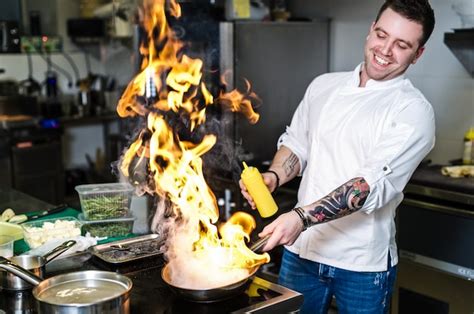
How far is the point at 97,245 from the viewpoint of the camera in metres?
2.40

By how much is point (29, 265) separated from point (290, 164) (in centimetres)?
117

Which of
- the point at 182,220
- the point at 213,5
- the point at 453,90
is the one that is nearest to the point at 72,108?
the point at 213,5

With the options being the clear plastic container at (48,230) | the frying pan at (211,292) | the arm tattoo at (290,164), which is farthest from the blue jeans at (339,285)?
the clear plastic container at (48,230)

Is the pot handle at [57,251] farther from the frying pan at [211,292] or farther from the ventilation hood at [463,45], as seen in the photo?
the ventilation hood at [463,45]

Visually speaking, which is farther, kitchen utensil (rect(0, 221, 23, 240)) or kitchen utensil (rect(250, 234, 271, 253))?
kitchen utensil (rect(0, 221, 23, 240))

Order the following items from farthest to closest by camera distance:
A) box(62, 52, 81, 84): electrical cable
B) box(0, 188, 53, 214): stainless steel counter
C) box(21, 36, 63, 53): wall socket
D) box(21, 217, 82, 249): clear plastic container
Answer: box(62, 52, 81, 84): electrical cable
box(21, 36, 63, 53): wall socket
box(0, 188, 53, 214): stainless steel counter
box(21, 217, 82, 249): clear plastic container

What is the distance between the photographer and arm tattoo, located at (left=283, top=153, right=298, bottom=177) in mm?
2754

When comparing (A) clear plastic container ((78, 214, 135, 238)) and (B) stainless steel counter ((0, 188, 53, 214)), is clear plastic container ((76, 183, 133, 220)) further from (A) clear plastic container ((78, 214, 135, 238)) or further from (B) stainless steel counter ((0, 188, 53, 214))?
(B) stainless steel counter ((0, 188, 53, 214))

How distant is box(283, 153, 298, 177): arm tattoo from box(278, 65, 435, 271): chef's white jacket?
0.07 metres

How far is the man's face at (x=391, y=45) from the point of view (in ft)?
7.80

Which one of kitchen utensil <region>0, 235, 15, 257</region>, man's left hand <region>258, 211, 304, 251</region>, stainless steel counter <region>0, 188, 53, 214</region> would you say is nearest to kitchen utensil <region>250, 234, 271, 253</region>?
man's left hand <region>258, 211, 304, 251</region>

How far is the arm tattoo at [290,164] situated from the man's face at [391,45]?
0.51 meters

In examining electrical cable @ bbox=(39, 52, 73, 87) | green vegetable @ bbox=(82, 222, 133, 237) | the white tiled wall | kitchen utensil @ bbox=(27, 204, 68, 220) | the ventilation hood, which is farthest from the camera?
electrical cable @ bbox=(39, 52, 73, 87)

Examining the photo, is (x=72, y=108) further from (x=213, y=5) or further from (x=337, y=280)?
(x=337, y=280)
